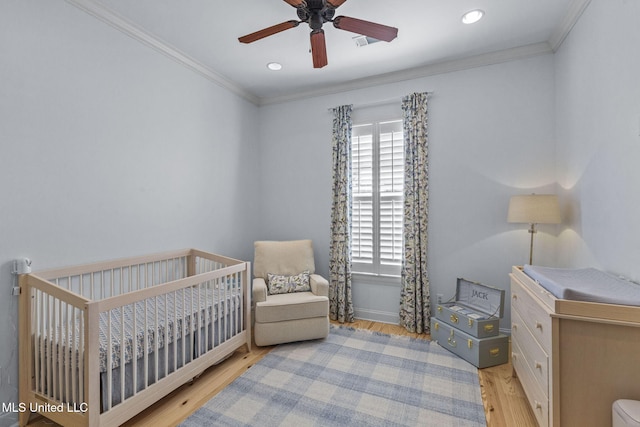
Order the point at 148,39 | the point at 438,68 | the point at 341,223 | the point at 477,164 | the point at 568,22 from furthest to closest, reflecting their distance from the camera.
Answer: the point at 341,223
the point at 438,68
the point at 477,164
the point at 148,39
the point at 568,22

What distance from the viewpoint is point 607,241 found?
68.7 inches

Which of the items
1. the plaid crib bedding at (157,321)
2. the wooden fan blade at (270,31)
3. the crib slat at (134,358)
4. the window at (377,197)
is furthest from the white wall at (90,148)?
the window at (377,197)

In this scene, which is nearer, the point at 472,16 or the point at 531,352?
the point at 531,352

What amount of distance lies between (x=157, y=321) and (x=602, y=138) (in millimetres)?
2977

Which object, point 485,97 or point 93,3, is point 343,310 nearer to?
point 485,97

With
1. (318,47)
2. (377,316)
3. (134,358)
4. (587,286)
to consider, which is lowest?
(377,316)

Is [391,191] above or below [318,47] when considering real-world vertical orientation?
below

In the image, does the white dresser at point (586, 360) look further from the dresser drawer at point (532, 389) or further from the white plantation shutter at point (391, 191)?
the white plantation shutter at point (391, 191)

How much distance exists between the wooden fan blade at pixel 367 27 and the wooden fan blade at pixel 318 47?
0.12m

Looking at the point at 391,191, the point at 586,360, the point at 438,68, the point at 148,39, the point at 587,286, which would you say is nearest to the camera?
the point at 586,360

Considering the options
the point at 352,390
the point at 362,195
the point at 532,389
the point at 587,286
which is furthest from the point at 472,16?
the point at 352,390

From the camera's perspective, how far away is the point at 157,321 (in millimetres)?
1803

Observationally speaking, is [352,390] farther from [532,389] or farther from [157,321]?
[157,321]

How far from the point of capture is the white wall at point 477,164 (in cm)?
263
